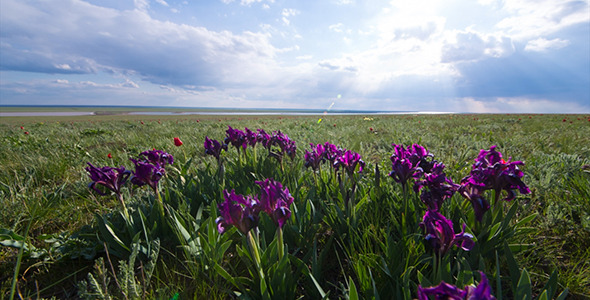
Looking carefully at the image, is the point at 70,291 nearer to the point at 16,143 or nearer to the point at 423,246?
the point at 423,246

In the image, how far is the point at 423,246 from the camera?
5.65 ft

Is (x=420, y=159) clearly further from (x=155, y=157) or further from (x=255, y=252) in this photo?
(x=155, y=157)

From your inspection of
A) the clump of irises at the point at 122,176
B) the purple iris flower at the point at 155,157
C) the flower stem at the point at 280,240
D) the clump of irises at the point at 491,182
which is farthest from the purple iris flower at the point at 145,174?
the clump of irises at the point at 491,182

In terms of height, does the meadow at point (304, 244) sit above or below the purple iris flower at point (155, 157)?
below

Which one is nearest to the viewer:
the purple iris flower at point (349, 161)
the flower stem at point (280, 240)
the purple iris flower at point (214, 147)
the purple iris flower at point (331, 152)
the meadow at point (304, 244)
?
the meadow at point (304, 244)

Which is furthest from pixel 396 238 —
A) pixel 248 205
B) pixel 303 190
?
pixel 248 205

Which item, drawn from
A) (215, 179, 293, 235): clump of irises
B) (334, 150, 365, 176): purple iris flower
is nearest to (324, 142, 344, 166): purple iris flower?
(334, 150, 365, 176): purple iris flower

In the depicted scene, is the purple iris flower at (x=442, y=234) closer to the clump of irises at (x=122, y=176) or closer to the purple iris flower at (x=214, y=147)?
the clump of irises at (x=122, y=176)

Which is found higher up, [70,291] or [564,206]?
[564,206]

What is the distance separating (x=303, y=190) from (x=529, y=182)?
273 cm

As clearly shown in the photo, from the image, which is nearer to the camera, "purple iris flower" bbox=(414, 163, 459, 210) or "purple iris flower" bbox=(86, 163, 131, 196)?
"purple iris flower" bbox=(414, 163, 459, 210)

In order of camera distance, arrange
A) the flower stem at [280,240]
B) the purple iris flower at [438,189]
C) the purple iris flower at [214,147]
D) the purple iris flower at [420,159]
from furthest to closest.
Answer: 1. the purple iris flower at [214,147]
2. the purple iris flower at [420,159]
3. the purple iris flower at [438,189]
4. the flower stem at [280,240]

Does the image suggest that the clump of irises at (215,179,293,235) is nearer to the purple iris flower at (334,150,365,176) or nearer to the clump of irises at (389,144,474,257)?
the clump of irises at (389,144,474,257)

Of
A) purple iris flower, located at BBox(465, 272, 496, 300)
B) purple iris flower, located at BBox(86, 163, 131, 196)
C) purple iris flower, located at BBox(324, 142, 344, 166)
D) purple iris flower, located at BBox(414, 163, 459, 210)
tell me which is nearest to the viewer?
purple iris flower, located at BBox(465, 272, 496, 300)
